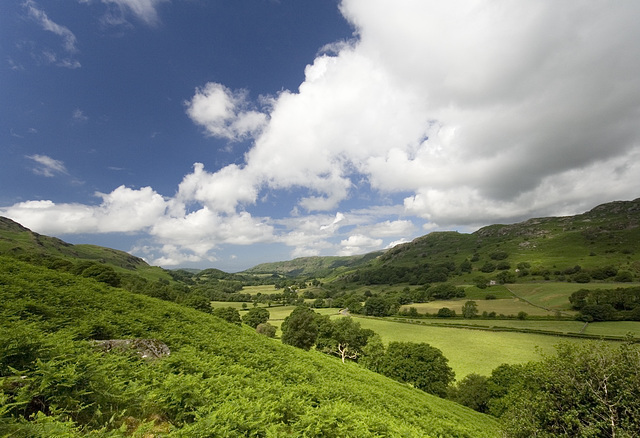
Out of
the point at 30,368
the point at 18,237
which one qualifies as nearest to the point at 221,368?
the point at 30,368

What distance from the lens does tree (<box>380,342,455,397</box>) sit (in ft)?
165

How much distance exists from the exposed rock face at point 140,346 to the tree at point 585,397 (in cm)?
2580

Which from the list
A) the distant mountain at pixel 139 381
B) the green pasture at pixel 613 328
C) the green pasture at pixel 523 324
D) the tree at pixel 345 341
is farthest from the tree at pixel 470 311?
the distant mountain at pixel 139 381

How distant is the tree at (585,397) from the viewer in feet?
53.0

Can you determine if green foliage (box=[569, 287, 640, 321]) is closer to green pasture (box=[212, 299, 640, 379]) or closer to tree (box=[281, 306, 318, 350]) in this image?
green pasture (box=[212, 299, 640, 379])

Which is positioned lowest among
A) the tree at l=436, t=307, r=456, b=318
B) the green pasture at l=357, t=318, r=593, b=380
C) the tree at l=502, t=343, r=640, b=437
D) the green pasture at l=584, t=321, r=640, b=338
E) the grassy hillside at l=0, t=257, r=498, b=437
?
the green pasture at l=357, t=318, r=593, b=380

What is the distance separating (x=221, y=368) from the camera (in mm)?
13250

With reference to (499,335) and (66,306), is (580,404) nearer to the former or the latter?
(66,306)

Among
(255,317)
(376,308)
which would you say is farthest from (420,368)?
(376,308)

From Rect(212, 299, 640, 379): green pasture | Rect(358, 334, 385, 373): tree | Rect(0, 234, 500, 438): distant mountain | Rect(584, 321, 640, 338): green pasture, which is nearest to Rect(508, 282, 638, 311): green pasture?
Rect(584, 321, 640, 338): green pasture

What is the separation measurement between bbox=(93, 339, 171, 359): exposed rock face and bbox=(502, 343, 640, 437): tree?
84.6 ft

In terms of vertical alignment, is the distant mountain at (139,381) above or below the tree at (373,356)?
above

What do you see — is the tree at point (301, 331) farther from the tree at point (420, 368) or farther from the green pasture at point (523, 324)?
the green pasture at point (523, 324)

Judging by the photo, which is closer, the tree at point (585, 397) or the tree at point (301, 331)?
the tree at point (585, 397)
